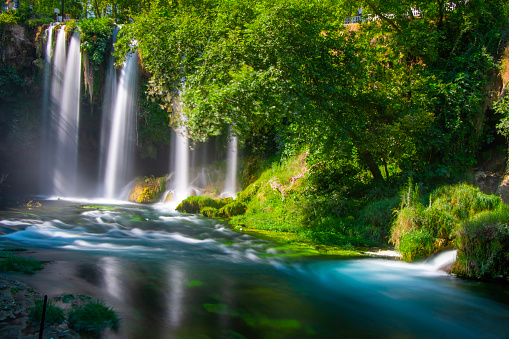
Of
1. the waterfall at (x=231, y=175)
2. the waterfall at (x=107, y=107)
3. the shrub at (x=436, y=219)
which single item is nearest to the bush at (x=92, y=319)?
the shrub at (x=436, y=219)

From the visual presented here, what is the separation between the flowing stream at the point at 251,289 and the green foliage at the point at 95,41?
12.5 metres

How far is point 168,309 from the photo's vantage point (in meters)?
5.45

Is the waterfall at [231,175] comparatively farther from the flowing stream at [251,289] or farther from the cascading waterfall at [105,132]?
the flowing stream at [251,289]

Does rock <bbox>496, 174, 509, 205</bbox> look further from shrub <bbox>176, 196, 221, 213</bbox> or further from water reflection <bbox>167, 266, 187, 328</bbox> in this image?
water reflection <bbox>167, 266, 187, 328</bbox>

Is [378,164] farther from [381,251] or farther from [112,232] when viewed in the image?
[112,232]

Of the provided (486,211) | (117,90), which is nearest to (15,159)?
(117,90)

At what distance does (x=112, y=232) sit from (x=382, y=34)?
11.5 metres

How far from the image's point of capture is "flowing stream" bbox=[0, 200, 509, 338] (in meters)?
5.21

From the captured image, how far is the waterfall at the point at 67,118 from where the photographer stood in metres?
21.0

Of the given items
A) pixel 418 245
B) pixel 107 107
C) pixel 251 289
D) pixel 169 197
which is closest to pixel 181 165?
pixel 169 197

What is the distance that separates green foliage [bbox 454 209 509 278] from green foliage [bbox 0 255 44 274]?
A: 7744 mm

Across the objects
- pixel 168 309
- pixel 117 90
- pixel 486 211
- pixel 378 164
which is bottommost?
pixel 168 309

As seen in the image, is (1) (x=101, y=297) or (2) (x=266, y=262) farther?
(2) (x=266, y=262)

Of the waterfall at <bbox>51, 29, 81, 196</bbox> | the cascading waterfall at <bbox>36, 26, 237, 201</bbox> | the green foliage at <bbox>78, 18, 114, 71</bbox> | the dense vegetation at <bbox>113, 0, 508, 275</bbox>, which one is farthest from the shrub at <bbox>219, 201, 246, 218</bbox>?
the waterfall at <bbox>51, 29, 81, 196</bbox>
